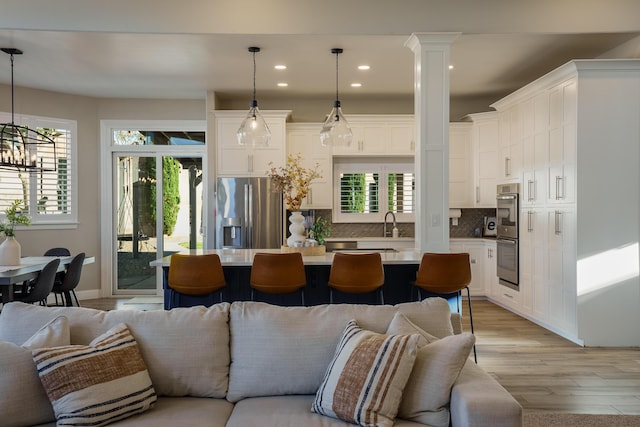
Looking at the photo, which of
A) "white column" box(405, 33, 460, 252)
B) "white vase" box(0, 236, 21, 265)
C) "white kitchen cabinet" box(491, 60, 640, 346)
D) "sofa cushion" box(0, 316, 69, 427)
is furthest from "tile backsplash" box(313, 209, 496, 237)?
"sofa cushion" box(0, 316, 69, 427)

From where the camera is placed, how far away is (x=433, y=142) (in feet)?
14.1

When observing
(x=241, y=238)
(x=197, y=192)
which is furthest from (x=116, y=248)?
(x=241, y=238)

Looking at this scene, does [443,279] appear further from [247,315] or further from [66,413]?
[66,413]

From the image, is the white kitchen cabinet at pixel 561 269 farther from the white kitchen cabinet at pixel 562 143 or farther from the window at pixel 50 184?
the window at pixel 50 184

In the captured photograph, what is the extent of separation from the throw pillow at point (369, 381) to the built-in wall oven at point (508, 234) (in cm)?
450

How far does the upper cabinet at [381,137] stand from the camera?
7059mm

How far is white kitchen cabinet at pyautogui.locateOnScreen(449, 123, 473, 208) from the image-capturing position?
7156 mm

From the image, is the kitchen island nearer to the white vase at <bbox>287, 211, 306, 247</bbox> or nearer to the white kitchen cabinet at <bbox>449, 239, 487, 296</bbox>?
the white vase at <bbox>287, 211, 306, 247</bbox>

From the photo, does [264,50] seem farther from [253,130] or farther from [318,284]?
[318,284]

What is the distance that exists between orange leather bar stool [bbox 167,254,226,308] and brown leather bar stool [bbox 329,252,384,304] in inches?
37.9

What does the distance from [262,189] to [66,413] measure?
479 cm

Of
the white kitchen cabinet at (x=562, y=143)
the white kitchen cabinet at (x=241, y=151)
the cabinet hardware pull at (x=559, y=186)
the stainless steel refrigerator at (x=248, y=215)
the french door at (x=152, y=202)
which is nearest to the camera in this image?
the white kitchen cabinet at (x=562, y=143)

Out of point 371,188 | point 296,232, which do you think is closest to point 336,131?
point 296,232

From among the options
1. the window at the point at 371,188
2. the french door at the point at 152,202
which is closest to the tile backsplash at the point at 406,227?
the window at the point at 371,188
